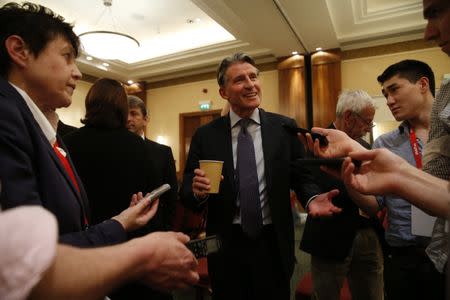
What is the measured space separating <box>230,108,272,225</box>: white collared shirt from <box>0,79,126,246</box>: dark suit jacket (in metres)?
0.84

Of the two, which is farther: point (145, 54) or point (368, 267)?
point (145, 54)

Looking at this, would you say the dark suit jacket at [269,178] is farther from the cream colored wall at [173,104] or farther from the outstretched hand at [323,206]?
the cream colored wall at [173,104]

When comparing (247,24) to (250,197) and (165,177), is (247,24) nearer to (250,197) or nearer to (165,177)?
(165,177)

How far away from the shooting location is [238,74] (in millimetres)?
1851

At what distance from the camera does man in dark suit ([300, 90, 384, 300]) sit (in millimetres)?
1811

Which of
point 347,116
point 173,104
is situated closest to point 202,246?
point 347,116

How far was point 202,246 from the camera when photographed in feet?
3.11

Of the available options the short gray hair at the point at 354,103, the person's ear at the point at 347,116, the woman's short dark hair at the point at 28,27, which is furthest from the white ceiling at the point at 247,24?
the woman's short dark hair at the point at 28,27

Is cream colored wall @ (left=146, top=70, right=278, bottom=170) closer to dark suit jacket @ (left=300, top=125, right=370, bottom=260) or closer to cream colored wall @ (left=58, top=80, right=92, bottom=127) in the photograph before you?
cream colored wall @ (left=58, top=80, right=92, bottom=127)

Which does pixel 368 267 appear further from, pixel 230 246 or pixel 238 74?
pixel 238 74

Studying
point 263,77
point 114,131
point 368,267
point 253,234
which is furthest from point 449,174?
point 263,77

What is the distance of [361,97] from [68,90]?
1.87 metres

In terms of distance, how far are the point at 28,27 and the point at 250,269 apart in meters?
1.41

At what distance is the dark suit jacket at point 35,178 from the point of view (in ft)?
2.22
